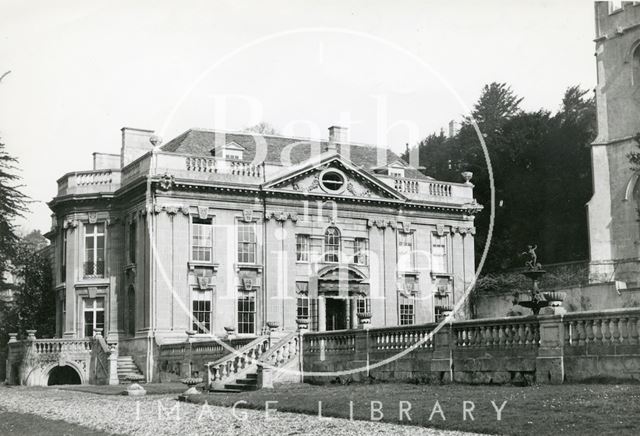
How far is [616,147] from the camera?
3909 centimetres

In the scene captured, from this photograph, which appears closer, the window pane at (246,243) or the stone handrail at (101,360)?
the stone handrail at (101,360)

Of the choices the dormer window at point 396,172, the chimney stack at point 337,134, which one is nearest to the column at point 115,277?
the chimney stack at point 337,134

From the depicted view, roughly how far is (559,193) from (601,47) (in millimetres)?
11130

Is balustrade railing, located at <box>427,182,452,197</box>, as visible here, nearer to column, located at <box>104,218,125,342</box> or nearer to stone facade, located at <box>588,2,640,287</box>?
stone facade, located at <box>588,2,640,287</box>

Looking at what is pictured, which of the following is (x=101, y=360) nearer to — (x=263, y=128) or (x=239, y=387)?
(x=239, y=387)

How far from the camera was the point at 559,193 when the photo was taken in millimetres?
49250

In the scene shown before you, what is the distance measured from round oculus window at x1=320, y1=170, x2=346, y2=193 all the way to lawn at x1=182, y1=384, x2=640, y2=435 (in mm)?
20366

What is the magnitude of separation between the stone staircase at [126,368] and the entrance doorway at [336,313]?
27.3 feet

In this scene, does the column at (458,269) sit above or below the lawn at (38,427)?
above

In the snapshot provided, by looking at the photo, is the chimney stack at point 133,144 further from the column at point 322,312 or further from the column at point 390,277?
the column at point 390,277

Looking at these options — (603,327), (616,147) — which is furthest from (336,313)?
(603,327)

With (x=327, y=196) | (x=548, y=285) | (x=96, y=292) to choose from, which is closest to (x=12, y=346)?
(x=96, y=292)

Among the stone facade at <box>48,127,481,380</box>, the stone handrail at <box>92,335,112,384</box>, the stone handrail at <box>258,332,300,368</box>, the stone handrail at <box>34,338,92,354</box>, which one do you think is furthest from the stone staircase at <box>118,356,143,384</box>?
the stone handrail at <box>258,332,300,368</box>

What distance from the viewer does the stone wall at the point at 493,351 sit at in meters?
16.5
